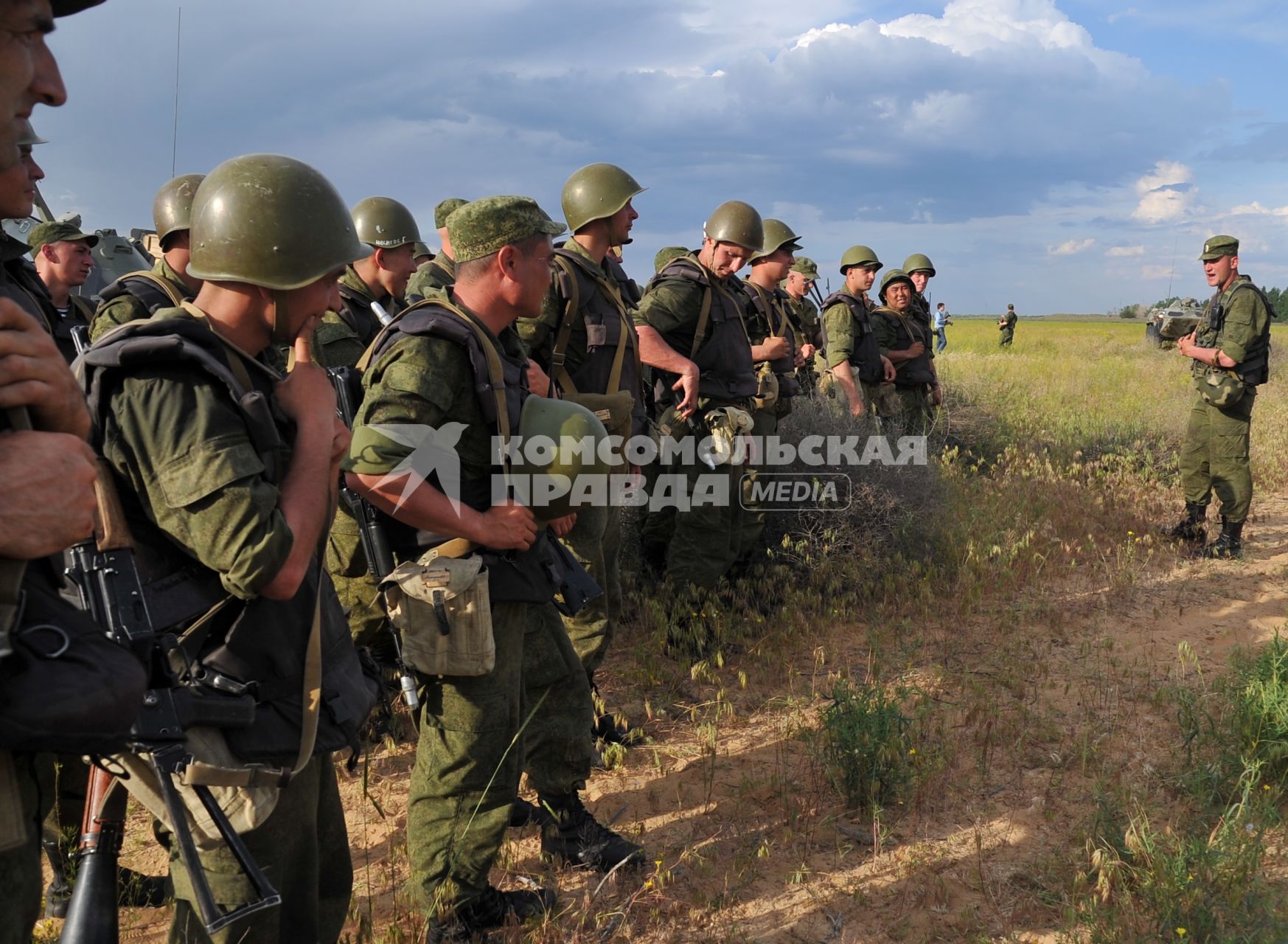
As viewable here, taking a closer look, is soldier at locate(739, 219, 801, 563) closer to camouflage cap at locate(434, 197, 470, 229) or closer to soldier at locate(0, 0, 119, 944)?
camouflage cap at locate(434, 197, 470, 229)

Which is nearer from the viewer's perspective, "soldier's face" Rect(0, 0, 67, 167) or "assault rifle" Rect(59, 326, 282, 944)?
"soldier's face" Rect(0, 0, 67, 167)

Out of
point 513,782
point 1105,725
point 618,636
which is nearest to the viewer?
point 513,782

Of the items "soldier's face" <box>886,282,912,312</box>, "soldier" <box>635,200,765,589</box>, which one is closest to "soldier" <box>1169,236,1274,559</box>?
"soldier's face" <box>886,282,912,312</box>

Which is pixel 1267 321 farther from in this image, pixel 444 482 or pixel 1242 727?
pixel 444 482

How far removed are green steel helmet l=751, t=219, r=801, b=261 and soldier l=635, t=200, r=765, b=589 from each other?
1212 millimetres

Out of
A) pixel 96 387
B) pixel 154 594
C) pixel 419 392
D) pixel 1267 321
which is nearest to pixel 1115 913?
pixel 419 392

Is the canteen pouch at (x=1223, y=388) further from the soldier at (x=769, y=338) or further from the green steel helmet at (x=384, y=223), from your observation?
the green steel helmet at (x=384, y=223)

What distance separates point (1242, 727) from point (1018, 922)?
5.66 feet

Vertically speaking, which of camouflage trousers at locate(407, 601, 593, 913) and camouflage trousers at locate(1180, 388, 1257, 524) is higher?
camouflage trousers at locate(1180, 388, 1257, 524)

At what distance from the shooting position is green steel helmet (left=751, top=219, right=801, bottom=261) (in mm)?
7320

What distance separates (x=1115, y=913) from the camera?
3158mm

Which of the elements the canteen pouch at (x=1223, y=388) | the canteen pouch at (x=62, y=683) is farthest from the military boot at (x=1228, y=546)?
the canteen pouch at (x=62, y=683)

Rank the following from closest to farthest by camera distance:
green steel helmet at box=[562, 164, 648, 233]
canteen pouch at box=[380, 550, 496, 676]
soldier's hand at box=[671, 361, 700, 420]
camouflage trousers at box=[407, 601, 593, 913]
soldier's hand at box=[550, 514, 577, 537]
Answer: canteen pouch at box=[380, 550, 496, 676]
camouflage trousers at box=[407, 601, 593, 913]
soldier's hand at box=[550, 514, 577, 537]
green steel helmet at box=[562, 164, 648, 233]
soldier's hand at box=[671, 361, 700, 420]

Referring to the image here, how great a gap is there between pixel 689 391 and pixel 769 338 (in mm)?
1840
